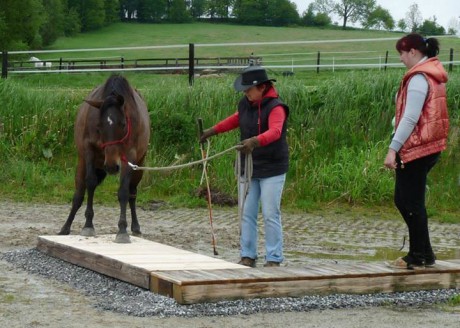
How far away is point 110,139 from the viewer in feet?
35.8

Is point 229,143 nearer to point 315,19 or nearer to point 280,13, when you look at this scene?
point 280,13

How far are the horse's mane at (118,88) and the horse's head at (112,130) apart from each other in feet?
0.98

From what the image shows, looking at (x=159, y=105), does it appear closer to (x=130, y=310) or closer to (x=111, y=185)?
(x=111, y=185)

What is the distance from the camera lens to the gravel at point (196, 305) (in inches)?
302

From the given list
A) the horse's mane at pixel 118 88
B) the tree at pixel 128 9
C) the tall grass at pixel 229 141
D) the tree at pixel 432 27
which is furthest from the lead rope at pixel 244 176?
the tree at pixel 128 9

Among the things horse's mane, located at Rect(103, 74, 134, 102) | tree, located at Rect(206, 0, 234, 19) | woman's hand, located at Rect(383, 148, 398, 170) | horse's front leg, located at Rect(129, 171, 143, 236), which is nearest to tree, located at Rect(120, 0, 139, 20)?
tree, located at Rect(206, 0, 234, 19)

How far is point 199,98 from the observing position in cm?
1919

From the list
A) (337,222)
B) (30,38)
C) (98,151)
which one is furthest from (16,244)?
(30,38)

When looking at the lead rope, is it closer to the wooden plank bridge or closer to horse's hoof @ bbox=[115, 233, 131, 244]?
the wooden plank bridge

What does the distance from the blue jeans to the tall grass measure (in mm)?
6453

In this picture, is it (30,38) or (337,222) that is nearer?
(337,222)

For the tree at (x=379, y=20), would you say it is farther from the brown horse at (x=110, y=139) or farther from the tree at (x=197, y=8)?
the brown horse at (x=110, y=139)

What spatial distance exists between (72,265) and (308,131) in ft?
29.0

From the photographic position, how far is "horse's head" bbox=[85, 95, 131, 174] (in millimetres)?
10914
